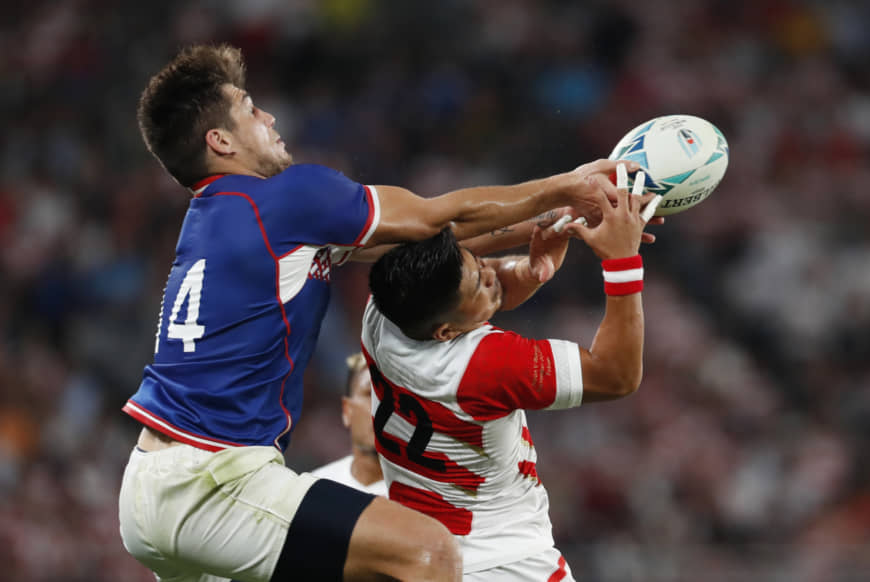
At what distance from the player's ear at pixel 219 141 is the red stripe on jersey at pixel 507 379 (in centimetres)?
116

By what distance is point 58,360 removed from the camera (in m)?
8.86

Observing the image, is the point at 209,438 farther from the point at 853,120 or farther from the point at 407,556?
the point at 853,120

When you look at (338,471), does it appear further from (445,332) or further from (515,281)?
(445,332)

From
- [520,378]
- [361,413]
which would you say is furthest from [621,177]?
[361,413]

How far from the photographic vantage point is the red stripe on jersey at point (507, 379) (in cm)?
314

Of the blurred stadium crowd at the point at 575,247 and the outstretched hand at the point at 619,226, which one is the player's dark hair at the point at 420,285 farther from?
the blurred stadium crowd at the point at 575,247

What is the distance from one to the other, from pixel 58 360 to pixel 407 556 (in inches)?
264

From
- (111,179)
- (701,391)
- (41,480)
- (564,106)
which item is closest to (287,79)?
(111,179)

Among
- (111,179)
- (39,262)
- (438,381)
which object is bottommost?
(438,381)

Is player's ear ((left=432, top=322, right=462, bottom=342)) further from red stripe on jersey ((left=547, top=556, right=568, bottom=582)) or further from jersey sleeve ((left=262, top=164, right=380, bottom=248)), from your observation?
red stripe on jersey ((left=547, top=556, right=568, bottom=582))

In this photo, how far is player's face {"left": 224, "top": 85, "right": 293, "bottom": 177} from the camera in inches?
140

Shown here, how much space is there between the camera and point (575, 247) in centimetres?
646

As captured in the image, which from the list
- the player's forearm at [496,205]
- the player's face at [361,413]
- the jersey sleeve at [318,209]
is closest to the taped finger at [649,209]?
the player's forearm at [496,205]

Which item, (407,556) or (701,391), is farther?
(701,391)
